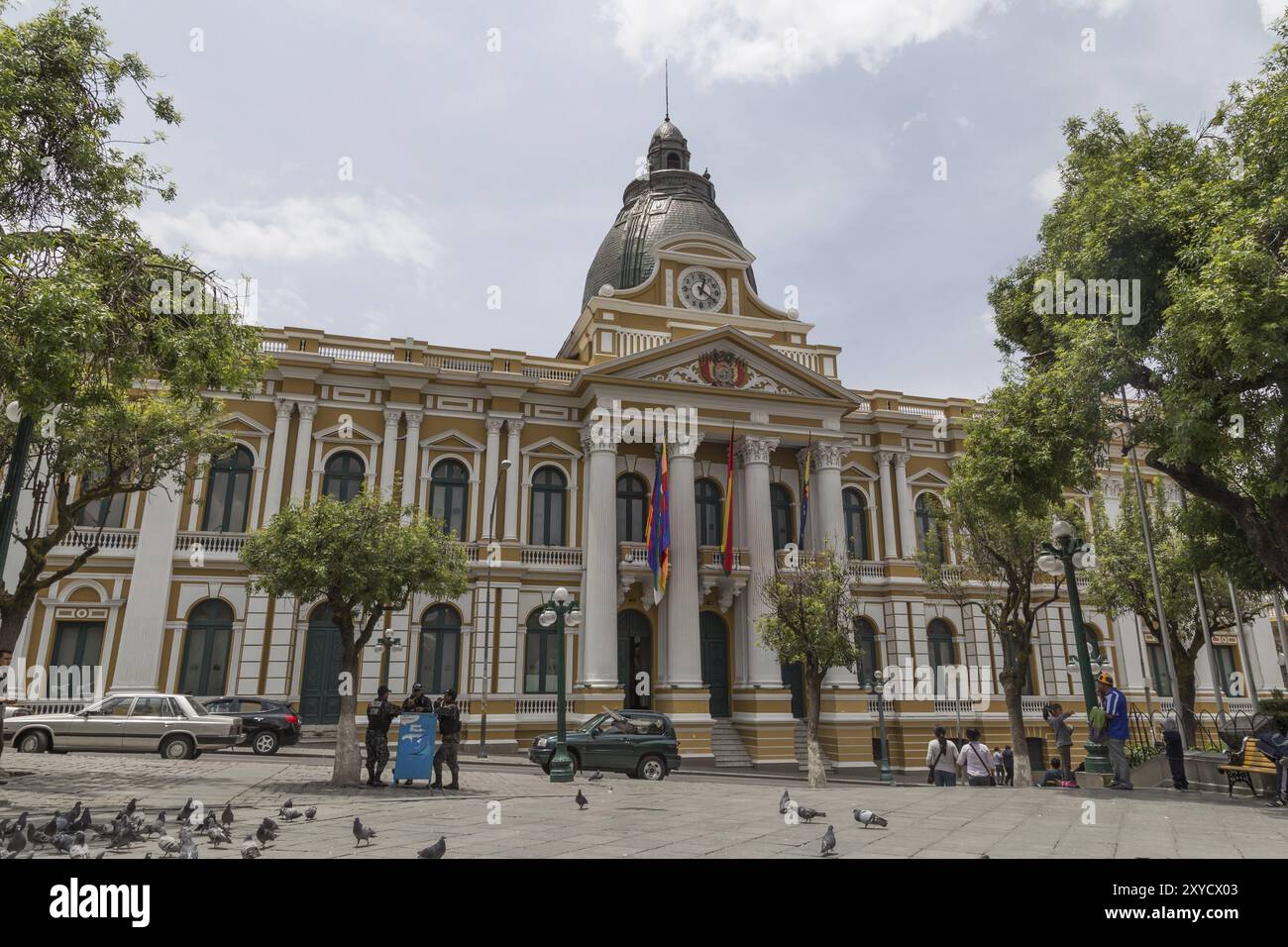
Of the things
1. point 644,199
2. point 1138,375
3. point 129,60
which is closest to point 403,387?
point 644,199

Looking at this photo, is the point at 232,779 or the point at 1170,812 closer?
the point at 1170,812

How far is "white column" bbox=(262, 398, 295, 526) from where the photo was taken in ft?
84.0

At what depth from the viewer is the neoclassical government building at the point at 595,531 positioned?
24.3m

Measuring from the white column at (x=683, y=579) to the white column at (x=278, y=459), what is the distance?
40.4ft

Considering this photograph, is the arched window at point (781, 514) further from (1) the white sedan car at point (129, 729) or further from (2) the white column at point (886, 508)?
(1) the white sedan car at point (129, 729)

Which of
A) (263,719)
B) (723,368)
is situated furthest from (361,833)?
(723,368)

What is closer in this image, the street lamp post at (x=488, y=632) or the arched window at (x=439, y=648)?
the street lamp post at (x=488, y=632)

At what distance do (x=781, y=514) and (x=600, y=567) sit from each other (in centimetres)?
796

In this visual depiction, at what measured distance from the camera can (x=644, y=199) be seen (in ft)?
118

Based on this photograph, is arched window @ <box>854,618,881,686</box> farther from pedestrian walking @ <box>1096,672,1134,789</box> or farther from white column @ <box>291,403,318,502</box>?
white column @ <box>291,403,318,502</box>

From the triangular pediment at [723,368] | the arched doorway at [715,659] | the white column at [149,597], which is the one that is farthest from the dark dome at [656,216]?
the white column at [149,597]
